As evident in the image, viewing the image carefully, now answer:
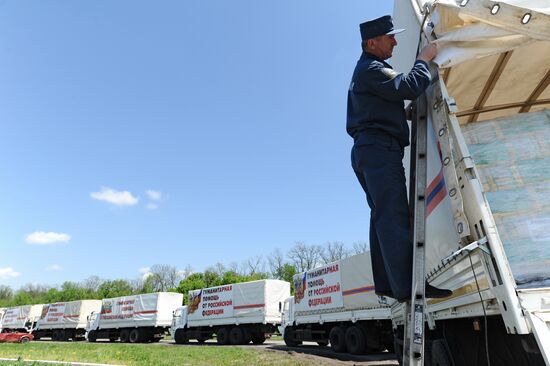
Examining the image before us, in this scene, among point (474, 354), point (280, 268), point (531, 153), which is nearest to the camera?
point (474, 354)

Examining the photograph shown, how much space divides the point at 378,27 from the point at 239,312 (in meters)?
19.6

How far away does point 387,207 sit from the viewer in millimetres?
2162

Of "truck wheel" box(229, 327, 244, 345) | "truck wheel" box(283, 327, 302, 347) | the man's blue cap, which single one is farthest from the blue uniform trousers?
"truck wheel" box(229, 327, 244, 345)

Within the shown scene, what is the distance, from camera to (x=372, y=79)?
7.76ft

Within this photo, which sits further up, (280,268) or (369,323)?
(280,268)

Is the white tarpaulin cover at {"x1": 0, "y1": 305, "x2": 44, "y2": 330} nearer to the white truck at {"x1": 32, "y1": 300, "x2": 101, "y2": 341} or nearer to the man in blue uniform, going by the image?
the white truck at {"x1": 32, "y1": 300, "x2": 101, "y2": 341}

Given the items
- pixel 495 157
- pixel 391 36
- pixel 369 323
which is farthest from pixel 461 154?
pixel 369 323

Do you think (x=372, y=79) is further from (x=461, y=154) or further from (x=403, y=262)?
(x=403, y=262)

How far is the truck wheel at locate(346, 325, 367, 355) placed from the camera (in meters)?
12.7

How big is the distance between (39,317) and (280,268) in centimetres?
3440

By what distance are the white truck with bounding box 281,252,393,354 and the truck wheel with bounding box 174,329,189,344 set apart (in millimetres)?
8682

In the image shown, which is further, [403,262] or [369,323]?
[369,323]

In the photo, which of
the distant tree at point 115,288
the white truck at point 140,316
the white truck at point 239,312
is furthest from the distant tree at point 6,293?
the white truck at point 239,312

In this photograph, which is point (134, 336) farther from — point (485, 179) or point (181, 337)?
point (485, 179)
